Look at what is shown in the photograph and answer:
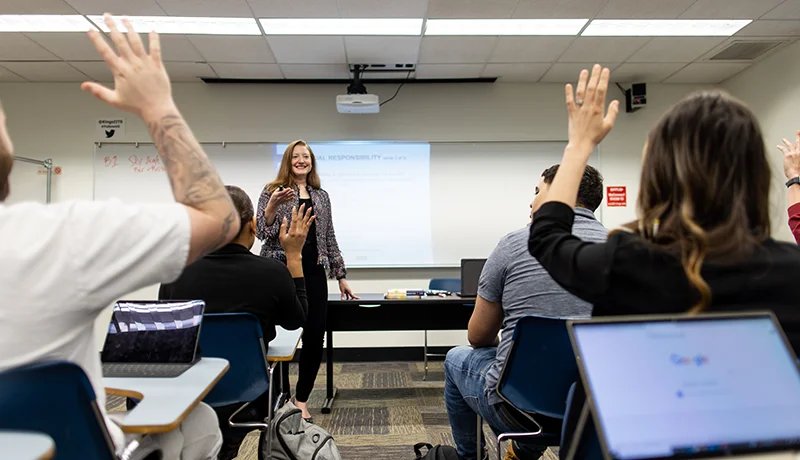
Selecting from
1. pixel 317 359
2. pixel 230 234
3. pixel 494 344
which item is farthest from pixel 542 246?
pixel 317 359

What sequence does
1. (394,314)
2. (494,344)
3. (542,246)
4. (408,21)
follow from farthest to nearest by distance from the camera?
(408,21)
(394,314)
(494,344)
(542,246)

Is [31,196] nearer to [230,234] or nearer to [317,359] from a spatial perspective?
[317,359]

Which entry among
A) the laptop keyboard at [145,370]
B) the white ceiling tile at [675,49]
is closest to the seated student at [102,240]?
the laptop keyboard at [145,370]

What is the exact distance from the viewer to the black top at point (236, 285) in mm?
1617

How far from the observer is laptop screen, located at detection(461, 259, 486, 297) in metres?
2.91

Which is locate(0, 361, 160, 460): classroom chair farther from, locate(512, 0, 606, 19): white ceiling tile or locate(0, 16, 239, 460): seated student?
locate(512, 0, 606, 19): white ceiling tile

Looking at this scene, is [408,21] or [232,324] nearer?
[232,324]

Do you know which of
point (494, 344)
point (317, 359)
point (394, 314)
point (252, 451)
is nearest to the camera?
point (494, 344)

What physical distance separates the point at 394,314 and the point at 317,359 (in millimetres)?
729

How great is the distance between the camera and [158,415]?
81 cm

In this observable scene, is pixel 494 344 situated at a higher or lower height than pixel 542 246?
lower

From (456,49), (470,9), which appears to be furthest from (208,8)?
(456,49)

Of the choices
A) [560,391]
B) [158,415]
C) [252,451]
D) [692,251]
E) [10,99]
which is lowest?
[252,451]

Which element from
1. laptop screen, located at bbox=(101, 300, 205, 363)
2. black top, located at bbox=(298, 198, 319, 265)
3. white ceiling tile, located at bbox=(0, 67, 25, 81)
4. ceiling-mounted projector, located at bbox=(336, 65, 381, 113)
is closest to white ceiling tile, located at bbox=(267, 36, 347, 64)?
ceiling-mounted projector, located at bbox=(336, 65, 381, 113)
